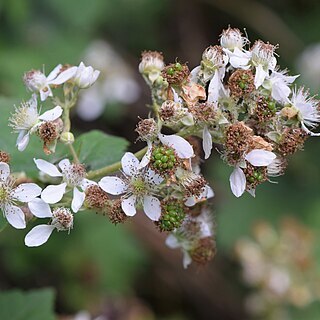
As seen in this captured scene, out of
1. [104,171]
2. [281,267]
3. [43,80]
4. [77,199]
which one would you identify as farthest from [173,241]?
[281,267]

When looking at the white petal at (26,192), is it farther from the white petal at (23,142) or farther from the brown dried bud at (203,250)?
the brown dried bud at (203,250)

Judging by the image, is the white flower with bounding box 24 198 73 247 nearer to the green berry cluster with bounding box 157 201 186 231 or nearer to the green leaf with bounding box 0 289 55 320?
the green berry cluster with bounding box 157 201 186 231

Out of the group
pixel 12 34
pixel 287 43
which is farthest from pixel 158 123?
pixel 287 43

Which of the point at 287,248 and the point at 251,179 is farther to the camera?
the point at 287,248

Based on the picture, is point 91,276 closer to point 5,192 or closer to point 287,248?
point 287,248

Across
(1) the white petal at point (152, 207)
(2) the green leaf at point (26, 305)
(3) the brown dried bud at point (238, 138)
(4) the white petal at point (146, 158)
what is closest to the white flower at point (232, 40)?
(3) the brown dried bud at point (238, 138)

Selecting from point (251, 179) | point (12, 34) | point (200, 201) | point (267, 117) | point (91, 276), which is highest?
point (267, 117)

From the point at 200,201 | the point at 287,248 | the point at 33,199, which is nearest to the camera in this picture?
the point at 33,199
